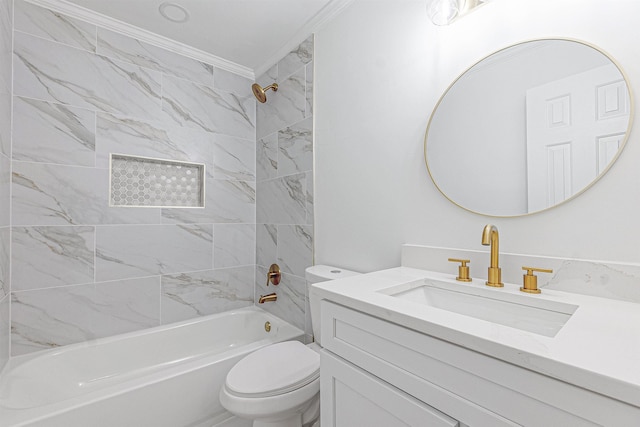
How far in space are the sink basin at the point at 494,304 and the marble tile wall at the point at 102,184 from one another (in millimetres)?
1095

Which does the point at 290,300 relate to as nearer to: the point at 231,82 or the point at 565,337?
the point at 565,337

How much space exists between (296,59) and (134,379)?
2214 mm

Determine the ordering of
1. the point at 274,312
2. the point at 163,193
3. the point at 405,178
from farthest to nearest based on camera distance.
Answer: the point at 274,312 < the point at 163,193 < the point at 405,178

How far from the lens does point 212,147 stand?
2221 mm

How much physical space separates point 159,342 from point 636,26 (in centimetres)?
264

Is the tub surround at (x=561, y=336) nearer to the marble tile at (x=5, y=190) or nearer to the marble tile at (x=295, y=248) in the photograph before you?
the marble tile at (x=295, y=248)

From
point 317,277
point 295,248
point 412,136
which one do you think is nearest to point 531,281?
point 412,136

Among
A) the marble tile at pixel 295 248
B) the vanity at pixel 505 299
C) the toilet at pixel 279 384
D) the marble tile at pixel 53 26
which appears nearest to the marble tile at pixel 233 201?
the marble tile at pixel 295 248

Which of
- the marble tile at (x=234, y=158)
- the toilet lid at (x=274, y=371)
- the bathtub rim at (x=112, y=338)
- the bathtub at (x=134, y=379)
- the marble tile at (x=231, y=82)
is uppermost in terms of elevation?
the marble tile at (x=231, y=82)

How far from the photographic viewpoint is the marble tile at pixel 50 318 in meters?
1.57

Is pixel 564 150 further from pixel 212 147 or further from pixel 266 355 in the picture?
pixel 212 147

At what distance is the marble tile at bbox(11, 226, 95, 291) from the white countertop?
1709 mm

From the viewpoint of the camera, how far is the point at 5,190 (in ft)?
4.79

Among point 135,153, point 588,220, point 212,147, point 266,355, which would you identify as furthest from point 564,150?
point 135,153
